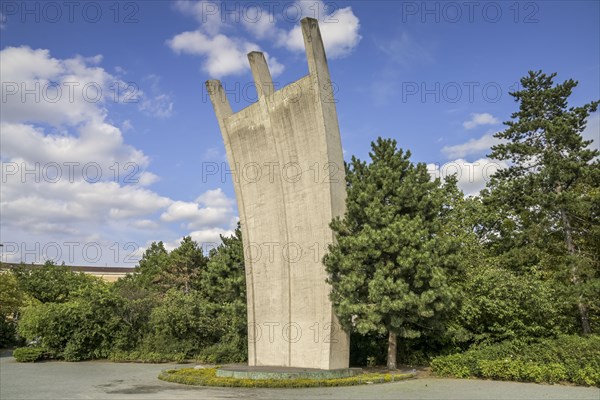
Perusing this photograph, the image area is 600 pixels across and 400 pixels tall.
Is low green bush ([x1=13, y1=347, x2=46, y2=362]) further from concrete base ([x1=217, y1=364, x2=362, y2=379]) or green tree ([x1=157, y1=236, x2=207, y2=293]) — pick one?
concrete base ([x1=217, y1=364, x2=362, y2=379])

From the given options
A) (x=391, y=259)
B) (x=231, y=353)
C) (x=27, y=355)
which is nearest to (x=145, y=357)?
(x=231, y=353)

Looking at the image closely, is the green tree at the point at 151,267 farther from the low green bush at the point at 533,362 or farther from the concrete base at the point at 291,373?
the low green bush at the point at 533,362

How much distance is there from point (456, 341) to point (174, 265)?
72.3ft

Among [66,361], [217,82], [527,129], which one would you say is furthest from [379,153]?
[66,361]

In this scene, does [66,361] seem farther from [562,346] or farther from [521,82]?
[521,82]

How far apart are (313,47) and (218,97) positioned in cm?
526

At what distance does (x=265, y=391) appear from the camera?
41.2 feet

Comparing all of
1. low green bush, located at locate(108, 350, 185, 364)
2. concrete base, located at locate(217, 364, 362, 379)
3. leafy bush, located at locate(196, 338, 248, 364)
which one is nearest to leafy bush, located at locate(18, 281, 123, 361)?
low green bush, located at locate(108, 350, 185, 364)

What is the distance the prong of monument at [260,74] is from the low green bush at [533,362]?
1085 centimetres

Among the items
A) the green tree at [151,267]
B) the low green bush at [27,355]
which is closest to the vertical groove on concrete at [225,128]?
the low green bush at [27,355]

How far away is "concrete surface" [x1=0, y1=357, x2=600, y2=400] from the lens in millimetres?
11414

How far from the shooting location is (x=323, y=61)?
15.6m

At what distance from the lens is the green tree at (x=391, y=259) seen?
14016mm

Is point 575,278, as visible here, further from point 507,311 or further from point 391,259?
point 391,259
